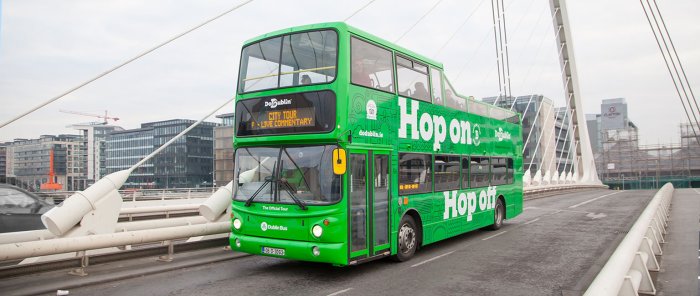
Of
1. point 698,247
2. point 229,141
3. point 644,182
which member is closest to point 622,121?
point 644,182

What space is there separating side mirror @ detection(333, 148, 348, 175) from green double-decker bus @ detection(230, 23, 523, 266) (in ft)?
0.05

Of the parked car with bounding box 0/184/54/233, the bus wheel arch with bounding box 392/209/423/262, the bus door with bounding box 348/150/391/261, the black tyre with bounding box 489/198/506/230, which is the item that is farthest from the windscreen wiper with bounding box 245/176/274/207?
the black tyre with bounding box 489/198/506/230

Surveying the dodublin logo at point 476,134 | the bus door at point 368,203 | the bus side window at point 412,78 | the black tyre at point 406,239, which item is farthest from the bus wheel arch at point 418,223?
the dodublin logo at point 476,134

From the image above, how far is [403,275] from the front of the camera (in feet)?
28.7

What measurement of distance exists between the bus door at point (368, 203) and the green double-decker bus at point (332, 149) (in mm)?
18

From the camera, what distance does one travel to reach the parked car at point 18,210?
472 inches

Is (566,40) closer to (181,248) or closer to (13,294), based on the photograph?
(181,248)

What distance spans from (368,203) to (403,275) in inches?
52.2

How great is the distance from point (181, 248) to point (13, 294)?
3679mm

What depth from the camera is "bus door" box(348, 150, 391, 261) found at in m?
8.55

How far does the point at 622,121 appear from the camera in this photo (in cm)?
12950

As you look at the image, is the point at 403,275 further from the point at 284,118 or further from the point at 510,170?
the point at 510,170

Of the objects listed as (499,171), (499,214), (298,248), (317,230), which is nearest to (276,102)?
(317,230)

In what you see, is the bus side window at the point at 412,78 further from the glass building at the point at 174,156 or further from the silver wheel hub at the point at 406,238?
the glass building at the point at 174,156
